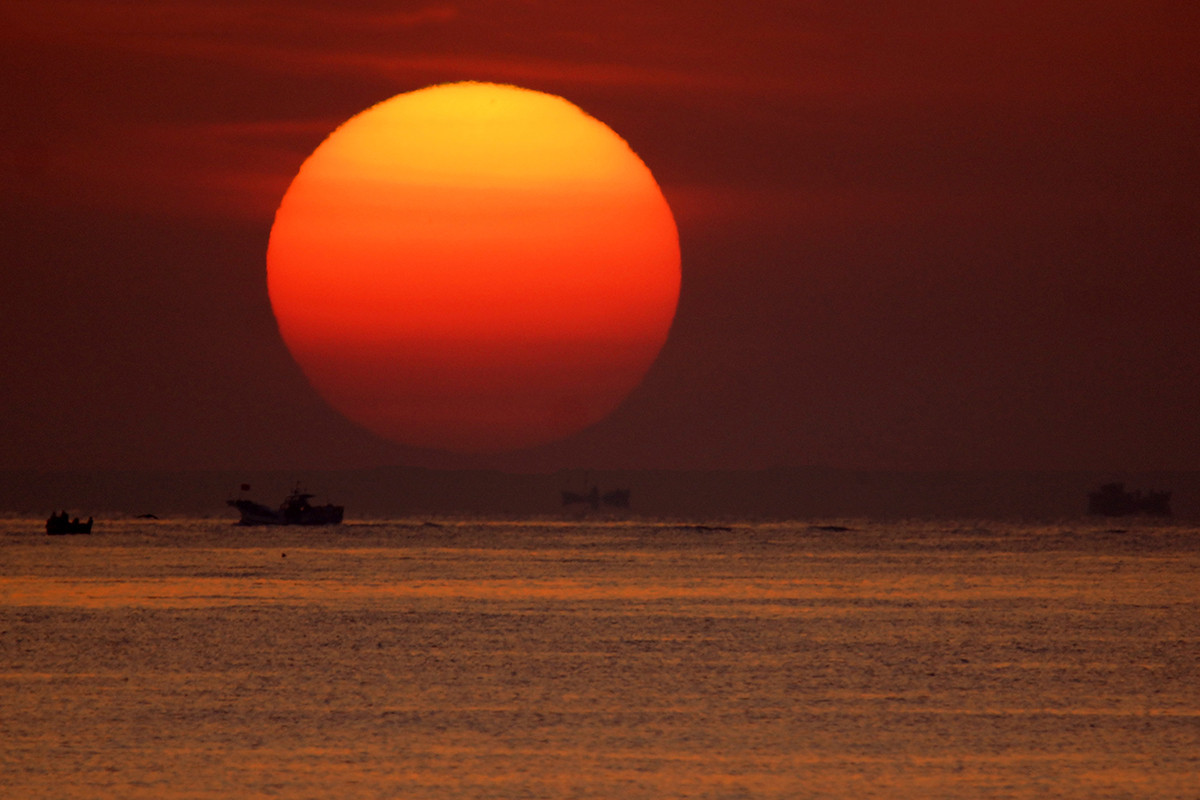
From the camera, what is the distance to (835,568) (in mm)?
103938

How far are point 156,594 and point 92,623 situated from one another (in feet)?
53.9

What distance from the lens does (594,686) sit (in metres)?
40.6

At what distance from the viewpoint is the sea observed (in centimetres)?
2831

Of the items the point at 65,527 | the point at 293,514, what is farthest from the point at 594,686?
the point at 293,514

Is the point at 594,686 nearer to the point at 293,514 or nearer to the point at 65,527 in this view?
the point at 65,527

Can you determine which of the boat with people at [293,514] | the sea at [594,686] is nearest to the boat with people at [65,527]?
the boat with people at [293,514]

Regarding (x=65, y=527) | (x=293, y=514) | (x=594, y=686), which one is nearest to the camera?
(x=594, y=686)

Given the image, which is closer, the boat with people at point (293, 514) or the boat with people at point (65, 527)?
the boat with people at point (65, 527)

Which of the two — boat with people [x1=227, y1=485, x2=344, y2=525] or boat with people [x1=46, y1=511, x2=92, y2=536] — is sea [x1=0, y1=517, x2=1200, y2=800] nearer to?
boat with people [x1=46, y1=511, x2=92, y2=536]

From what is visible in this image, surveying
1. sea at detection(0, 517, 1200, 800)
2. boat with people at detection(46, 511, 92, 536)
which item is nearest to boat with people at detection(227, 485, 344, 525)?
boat with people at detection(46, 511, 92, 536)

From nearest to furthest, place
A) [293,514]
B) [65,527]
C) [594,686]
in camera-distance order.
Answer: [594,686] < [65,527] < [293,514]

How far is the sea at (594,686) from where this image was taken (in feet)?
92.9

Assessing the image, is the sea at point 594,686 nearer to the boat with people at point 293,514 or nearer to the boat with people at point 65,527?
the boat with people at point 65,527

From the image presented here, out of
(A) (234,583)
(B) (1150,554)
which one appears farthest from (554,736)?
(B) (1150,554)
